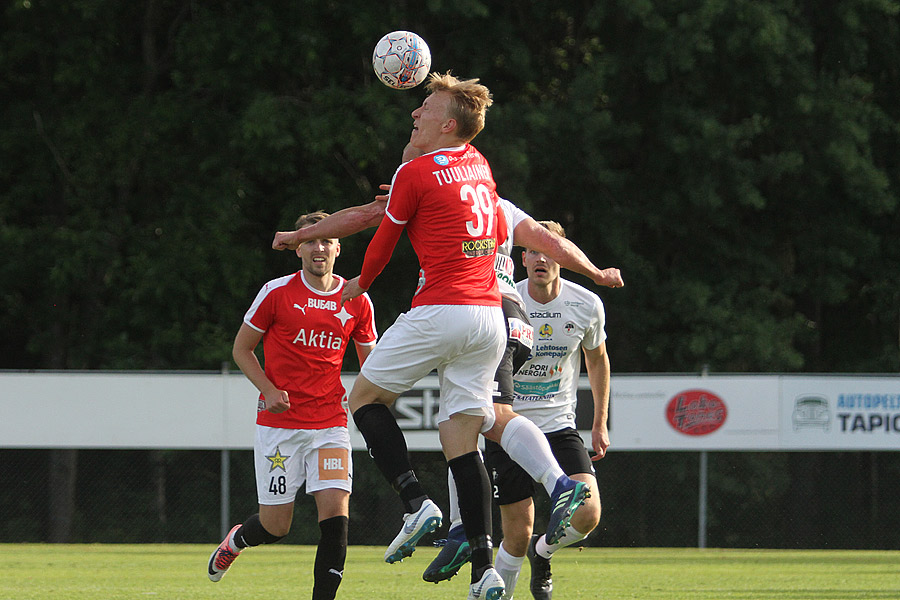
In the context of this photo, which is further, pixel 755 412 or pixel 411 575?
pixel 755 412

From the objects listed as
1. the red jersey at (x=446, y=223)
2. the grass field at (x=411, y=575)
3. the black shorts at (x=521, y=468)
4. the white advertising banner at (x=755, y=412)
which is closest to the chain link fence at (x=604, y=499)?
the grass field at (x=411, y=575)

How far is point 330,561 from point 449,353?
1.80 m

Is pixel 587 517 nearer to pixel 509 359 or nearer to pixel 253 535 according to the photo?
pixel 509 359

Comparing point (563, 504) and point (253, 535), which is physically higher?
point (563, 504)

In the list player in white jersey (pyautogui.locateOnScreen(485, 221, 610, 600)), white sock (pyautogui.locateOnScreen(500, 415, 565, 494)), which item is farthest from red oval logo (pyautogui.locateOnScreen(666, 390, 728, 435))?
white sock (pyautogui.locateOnScreen(500, 415, 565, 494))

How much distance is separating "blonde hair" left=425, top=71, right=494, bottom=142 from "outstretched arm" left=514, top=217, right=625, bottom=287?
1.82ft

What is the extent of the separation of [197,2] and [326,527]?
17041 mm

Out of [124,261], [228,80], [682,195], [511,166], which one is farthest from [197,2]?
[682,195]

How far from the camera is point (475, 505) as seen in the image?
5.51 metres

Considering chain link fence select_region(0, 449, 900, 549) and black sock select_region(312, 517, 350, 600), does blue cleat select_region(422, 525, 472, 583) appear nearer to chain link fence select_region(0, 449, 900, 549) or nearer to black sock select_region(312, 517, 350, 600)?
black sock select_region(312, 517, 350, 600)

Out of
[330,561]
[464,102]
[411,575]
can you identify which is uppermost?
[464,102]

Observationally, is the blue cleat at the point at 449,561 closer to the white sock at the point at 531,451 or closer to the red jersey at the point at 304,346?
the white sock at the point at 531,451

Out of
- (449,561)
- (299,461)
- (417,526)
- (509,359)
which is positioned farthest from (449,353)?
(299,461)

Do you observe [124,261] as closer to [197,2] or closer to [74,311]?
[74,311]
